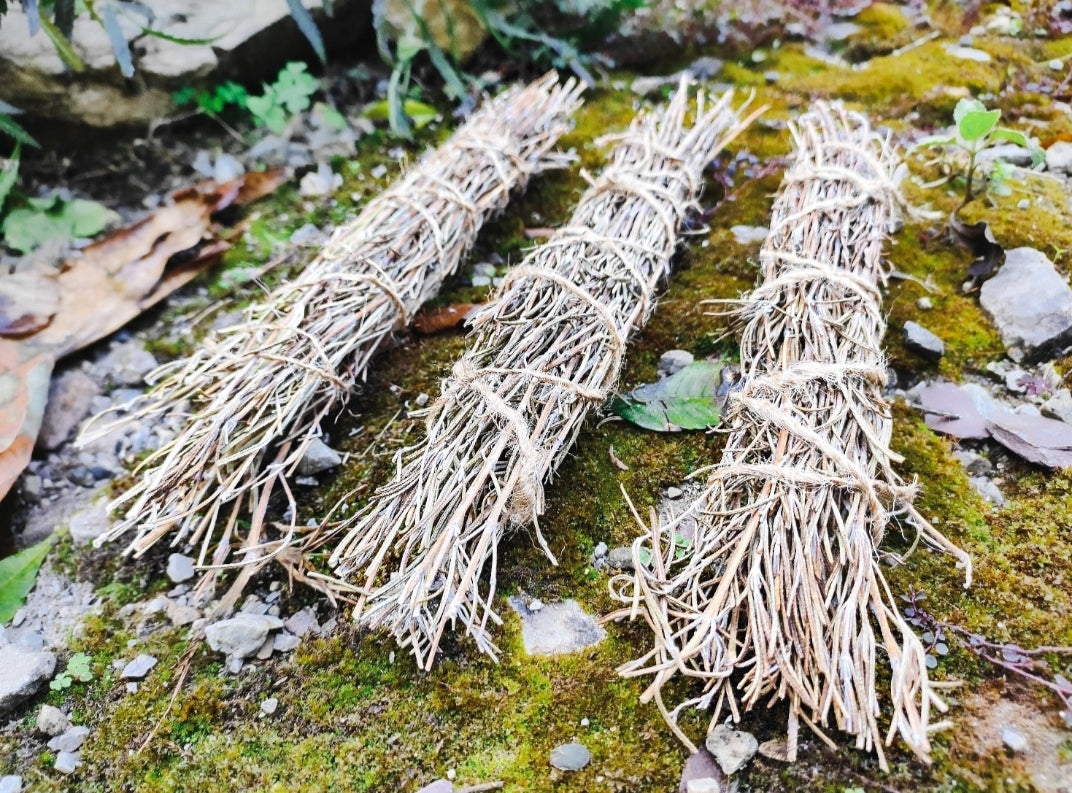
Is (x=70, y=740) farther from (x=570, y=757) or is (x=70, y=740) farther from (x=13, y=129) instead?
(x=13, y=129)

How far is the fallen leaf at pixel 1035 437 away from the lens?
2.17 metres

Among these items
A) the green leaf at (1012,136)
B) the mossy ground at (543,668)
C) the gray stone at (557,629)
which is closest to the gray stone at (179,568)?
the mossy ground at (543,668)

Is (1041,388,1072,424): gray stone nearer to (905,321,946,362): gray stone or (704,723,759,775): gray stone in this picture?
(905,321,946,362): gray stone

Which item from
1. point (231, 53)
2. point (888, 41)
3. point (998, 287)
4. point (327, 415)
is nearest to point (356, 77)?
point (231, 53)

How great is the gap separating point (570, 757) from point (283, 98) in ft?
10.1

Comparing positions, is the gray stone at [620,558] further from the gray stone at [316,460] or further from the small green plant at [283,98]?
the small green plant at [283,98]

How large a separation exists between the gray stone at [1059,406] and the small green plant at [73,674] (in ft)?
9.25

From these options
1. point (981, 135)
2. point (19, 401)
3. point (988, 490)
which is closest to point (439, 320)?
point (19, 401)

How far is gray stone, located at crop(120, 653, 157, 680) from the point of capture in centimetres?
200

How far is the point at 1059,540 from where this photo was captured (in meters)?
2.01

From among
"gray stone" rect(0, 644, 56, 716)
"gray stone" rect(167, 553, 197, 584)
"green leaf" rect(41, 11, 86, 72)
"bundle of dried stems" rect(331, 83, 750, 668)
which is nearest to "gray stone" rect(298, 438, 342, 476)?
"bundle of dried stems" rect(331, 83, 750, 668)

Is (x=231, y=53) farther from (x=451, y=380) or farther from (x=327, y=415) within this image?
(x=451, y=380)

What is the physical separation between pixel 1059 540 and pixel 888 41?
2.98m

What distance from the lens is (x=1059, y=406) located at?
234 centimetres
